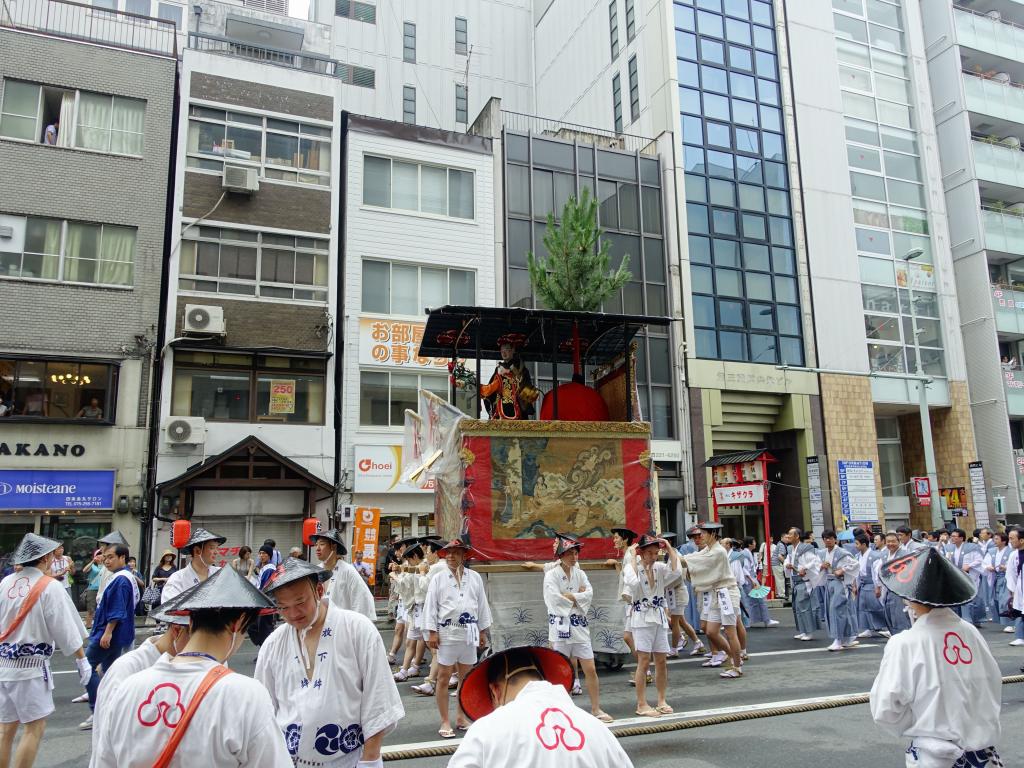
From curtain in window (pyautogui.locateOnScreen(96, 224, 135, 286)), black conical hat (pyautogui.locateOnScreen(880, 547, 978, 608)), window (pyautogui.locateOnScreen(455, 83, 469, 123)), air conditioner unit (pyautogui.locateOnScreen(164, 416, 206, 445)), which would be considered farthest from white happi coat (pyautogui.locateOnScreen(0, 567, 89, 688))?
window (pyautogui.locateOnScreen(455, 83, 469, 123))

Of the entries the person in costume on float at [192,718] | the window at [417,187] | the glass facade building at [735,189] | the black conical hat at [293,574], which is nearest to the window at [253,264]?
the window at [417,187]

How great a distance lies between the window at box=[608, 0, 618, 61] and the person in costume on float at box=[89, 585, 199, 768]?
3250 cm

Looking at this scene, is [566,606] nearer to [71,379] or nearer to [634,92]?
[71,379]

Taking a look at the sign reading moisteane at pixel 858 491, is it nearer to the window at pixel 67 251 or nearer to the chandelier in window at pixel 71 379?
the window at pixel 67 251

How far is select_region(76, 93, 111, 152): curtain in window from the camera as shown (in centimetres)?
2184

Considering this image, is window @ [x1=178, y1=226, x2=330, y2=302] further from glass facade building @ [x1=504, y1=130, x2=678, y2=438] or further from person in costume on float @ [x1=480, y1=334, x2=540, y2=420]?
person in costume on float @ [x1=480, y1=334, x2=540, y2=420]

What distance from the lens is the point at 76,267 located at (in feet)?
69.8

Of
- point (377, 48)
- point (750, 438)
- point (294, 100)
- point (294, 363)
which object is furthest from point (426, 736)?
point (377, 48)

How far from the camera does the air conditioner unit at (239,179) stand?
22.5m

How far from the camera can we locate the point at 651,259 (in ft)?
92.9

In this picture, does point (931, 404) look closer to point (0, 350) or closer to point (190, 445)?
point (190, 445)

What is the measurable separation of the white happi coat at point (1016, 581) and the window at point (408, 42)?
1330 inches

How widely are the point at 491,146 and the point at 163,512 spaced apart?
1569 centimetres

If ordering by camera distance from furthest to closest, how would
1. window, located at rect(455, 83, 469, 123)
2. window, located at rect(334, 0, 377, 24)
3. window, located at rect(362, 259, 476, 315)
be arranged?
1. window, located at rect(455, 83, 469, 123)
2. window, located at rect(334, 0, 377, 24)
3. window, located at rect(362, 259, 476, 315)
